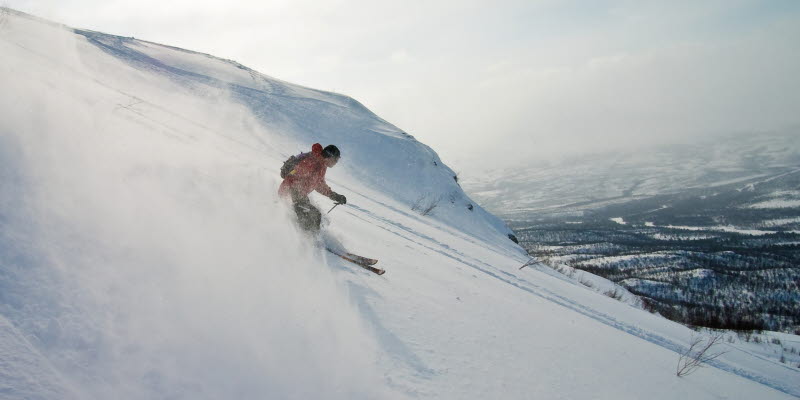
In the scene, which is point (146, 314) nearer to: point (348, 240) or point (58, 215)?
point (58, 215)

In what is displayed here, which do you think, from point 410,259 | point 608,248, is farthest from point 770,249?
point 410,259

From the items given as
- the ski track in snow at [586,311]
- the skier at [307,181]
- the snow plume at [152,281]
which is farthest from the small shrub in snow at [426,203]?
the snow plume at [152,281]

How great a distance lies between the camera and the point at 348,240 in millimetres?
6965

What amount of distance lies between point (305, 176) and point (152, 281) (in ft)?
11.4

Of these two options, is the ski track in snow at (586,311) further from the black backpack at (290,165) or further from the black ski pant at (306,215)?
the black backpack at (290,165)

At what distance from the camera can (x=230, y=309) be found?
118 inches

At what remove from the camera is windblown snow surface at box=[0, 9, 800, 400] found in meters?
2.19

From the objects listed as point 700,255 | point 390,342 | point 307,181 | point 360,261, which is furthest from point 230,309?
point 700,255

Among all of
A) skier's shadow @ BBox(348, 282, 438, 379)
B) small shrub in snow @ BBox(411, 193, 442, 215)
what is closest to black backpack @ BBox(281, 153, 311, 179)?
skier's shadow @ BBox(348, 282, 438, 379)

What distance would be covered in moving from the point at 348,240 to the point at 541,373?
13.4 ft

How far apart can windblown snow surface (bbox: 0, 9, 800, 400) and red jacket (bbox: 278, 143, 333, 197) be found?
1.09 feet

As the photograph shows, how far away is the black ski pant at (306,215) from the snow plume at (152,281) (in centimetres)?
24

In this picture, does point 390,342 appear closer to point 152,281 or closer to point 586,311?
point 152,281

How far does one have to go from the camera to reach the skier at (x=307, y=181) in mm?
5891
